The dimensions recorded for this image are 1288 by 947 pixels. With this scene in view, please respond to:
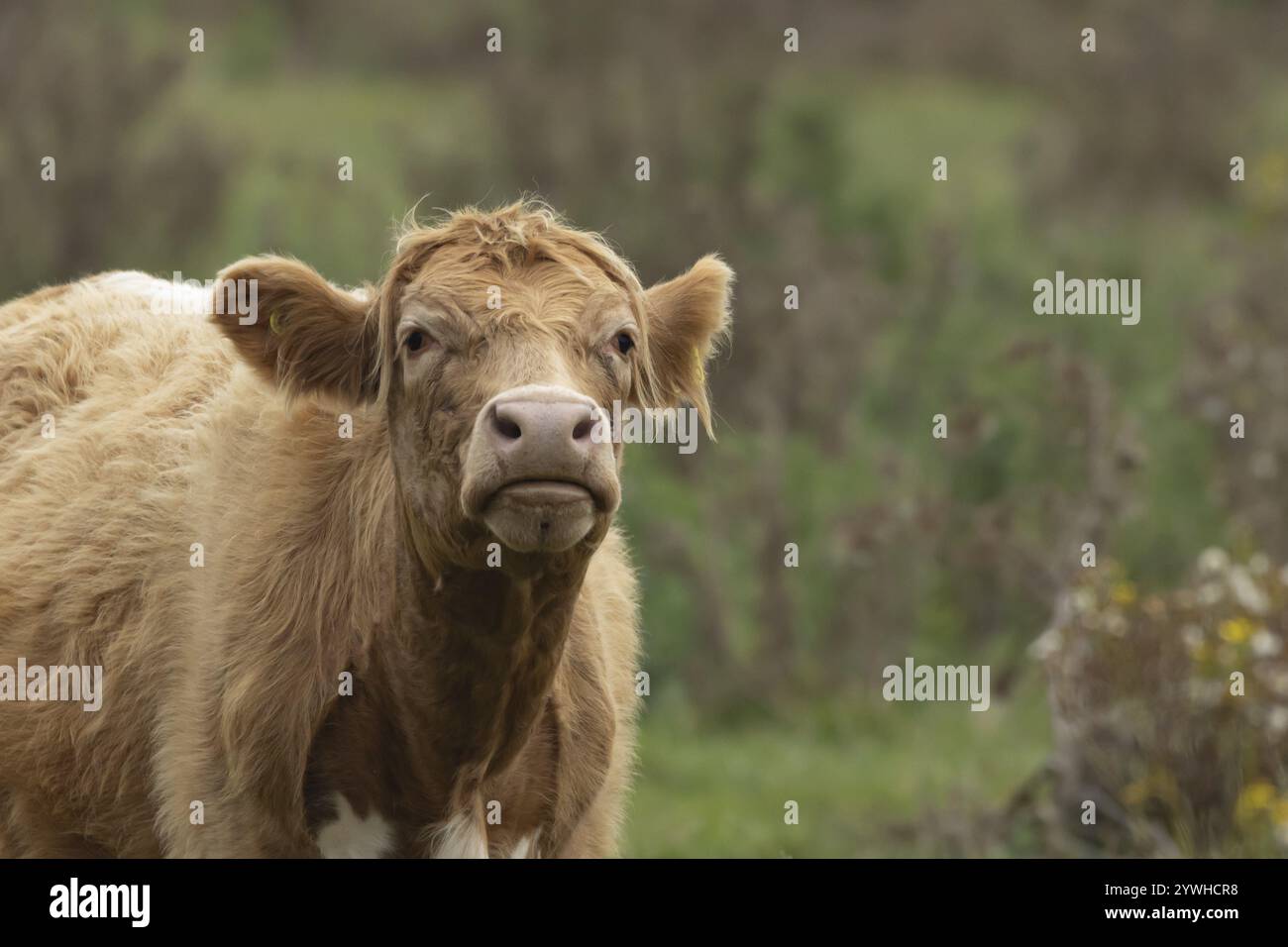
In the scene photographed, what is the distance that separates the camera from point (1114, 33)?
75.3 ft

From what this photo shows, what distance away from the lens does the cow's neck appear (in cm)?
489

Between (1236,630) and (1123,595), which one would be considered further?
(1123,595)

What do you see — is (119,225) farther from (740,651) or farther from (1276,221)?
(1276,221)

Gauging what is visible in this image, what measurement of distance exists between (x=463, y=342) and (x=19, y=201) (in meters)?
9.84

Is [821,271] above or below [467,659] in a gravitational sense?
above

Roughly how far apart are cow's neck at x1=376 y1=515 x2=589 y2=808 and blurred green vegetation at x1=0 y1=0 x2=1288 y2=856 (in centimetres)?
383

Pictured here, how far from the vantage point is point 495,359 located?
4.71 m

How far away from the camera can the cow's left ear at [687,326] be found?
5.56 m

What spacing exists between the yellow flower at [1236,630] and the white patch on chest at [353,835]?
4.18 m

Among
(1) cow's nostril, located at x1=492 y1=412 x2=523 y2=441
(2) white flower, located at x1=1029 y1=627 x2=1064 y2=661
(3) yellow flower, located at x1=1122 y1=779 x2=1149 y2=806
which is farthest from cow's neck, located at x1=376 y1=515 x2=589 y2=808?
(2) white flower, located at x1=1029 y1=627 x2=1064 y2=661

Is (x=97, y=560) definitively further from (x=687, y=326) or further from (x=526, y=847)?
(x=687, y=326)

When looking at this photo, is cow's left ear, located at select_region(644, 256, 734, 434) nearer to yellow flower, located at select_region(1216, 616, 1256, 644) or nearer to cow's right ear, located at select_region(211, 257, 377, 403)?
cow's right ear, located at select_region(211, 257, 377, 403)

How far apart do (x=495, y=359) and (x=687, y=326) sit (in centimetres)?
103

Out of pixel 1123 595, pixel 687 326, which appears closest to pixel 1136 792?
pixel 1123 595
